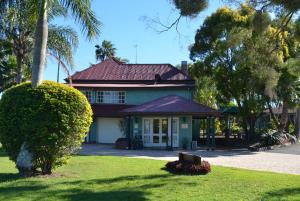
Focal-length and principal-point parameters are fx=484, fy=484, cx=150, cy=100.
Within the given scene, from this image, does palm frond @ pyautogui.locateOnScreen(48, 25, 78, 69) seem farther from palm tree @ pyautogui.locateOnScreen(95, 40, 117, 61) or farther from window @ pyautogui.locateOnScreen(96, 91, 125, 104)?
palm tree @ pyautogui.locateOnScreen(95, 40, 117, 61)

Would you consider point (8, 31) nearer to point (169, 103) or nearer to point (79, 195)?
point (169, 103)

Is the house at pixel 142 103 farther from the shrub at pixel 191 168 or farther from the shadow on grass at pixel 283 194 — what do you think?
the shadow on grass at pixel 283 194

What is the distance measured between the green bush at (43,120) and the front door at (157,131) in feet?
61.9

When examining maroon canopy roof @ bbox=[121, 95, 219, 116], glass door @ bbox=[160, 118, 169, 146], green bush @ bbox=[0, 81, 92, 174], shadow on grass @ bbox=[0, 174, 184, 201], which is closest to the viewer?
shadow on grass @ bbox=[0, 174, 184, 201]

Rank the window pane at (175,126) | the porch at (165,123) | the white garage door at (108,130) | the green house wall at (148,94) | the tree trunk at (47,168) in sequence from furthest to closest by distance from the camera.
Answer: the white garage door at (108,130) → the green house wall at (148,94) → the window pane at (175,126) → the porch at (165,123) → the tree trunk at (47,168)

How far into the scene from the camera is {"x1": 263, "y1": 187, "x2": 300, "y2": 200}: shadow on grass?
11.8 meters

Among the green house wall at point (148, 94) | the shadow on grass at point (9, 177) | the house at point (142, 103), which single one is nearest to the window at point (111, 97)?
the house at point (142, 103)

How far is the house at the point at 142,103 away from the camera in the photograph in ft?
107

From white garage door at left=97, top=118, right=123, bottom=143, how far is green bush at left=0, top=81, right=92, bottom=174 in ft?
74.8

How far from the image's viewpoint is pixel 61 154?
49.8ft

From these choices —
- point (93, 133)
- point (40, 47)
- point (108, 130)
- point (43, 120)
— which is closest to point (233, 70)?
point (108, 130)

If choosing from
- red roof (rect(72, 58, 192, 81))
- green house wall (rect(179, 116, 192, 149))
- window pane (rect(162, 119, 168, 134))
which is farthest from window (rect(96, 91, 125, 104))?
green house wall (rect(179, 116, 192, 149))

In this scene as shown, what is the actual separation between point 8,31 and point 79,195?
59.3 feet

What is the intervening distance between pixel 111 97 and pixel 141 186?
25541 mm
